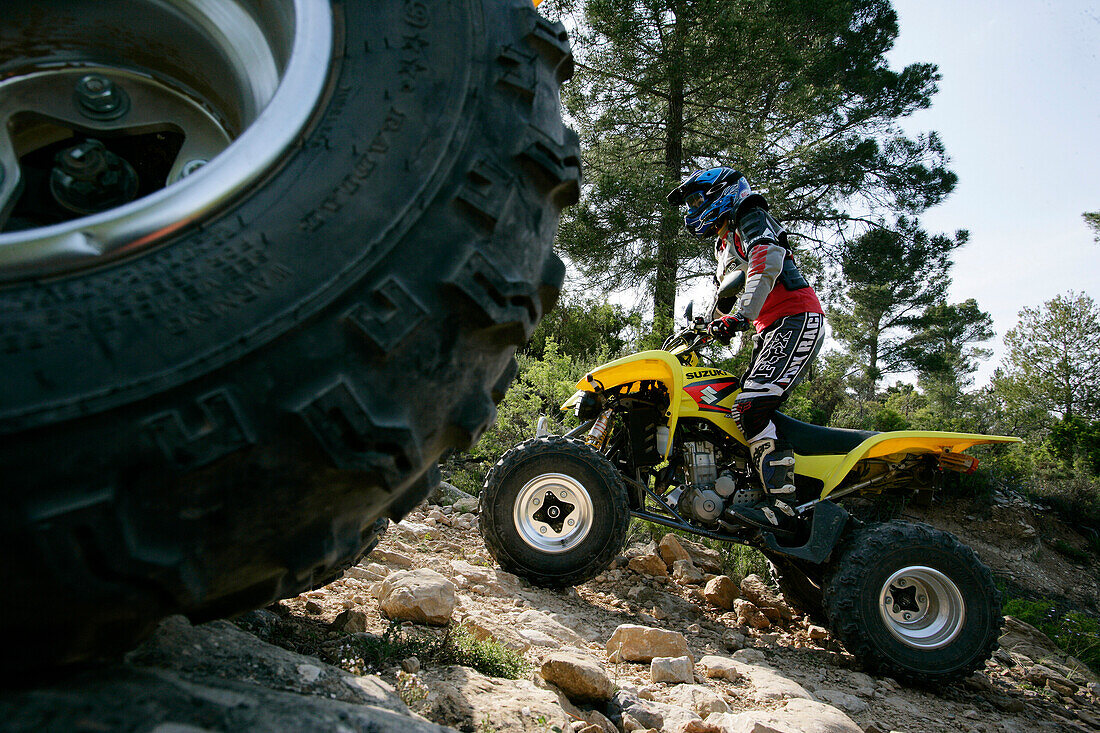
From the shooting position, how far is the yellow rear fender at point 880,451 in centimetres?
364

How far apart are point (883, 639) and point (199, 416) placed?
3.22m

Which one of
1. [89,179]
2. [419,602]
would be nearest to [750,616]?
[419,602]

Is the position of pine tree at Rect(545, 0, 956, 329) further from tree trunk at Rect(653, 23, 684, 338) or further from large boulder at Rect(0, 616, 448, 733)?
large boulder at Rect(0, 616, 448, 733)

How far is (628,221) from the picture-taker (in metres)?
A: 10.9

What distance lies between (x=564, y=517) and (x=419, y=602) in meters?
1.56

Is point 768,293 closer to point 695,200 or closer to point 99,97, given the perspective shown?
point 695,200

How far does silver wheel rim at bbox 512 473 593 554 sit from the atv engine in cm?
59

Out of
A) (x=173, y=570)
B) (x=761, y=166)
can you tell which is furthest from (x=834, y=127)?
(x=173, y=570)

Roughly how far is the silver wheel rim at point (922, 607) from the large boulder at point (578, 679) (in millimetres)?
1870

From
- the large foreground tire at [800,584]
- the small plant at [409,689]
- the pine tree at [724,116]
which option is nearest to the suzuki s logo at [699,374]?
the large foreground tire at [800,584]

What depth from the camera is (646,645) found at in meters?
2.52

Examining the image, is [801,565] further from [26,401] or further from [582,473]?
[26,401]

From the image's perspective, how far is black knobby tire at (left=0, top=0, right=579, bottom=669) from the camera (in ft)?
2.73

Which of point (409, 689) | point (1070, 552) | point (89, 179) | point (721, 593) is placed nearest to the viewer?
point (89, 179)
